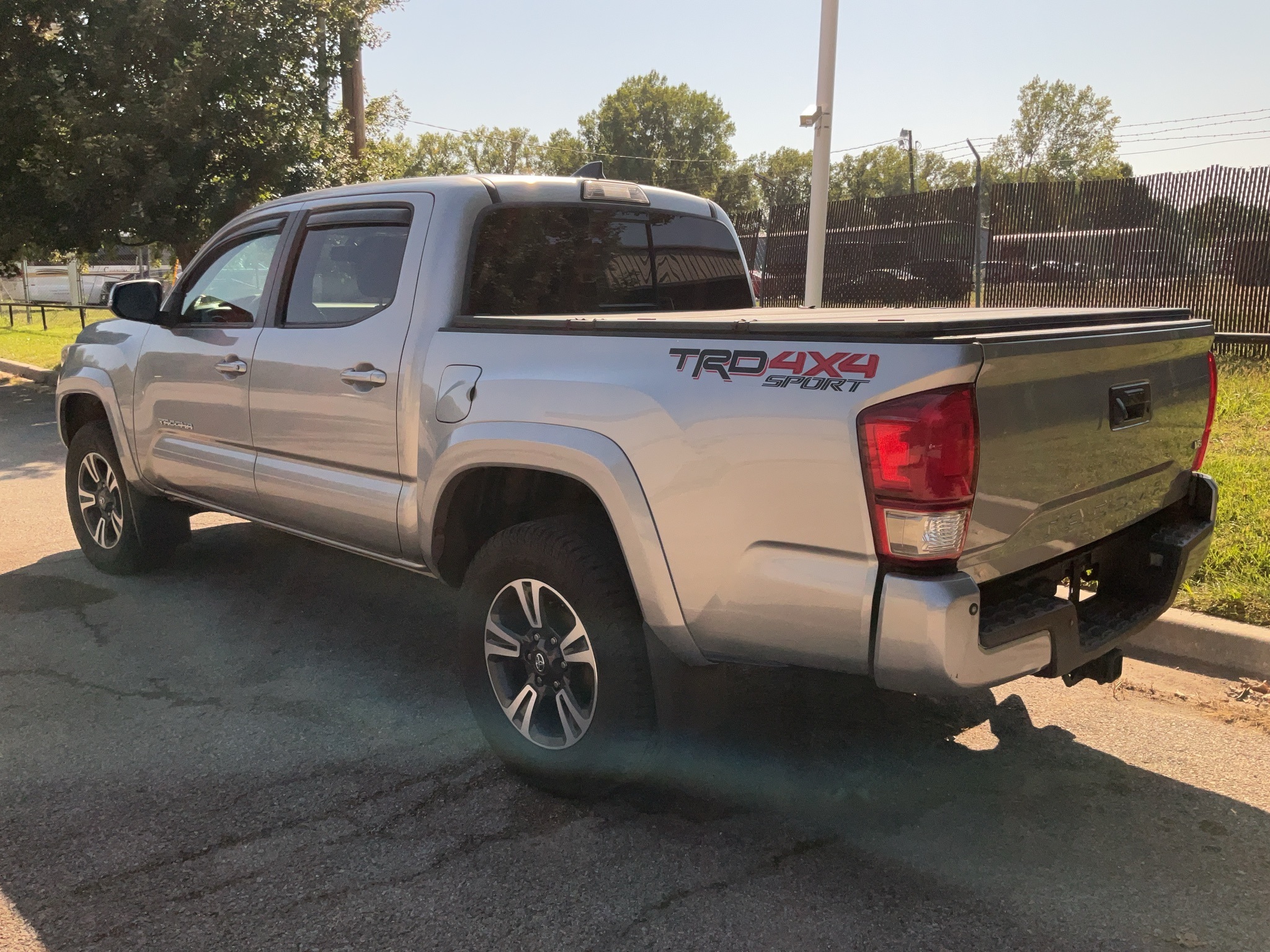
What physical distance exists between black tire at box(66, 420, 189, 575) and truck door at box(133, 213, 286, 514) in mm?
382

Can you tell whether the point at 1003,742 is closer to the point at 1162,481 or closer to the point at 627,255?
the point at 1162,481

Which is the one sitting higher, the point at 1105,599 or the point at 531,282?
the point at 531,282

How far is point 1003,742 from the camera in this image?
3.60m

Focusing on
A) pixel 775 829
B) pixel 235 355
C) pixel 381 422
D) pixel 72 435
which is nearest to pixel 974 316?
pixel 775 829

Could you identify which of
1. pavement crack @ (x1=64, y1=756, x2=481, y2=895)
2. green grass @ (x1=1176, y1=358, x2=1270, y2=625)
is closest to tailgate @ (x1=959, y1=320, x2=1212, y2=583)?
green grass @ (x1=1176, y1=358, x2=1270, y2=625)

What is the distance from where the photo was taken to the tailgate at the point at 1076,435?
96.4 inches

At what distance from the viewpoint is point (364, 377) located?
12.2 feet

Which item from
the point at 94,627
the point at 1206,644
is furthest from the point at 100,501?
the point at 1206,644

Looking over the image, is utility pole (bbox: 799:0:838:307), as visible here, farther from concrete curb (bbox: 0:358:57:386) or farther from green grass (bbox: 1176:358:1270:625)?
concrete curb (bbox: 0:358:57:386)

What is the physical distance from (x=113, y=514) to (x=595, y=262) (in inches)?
127

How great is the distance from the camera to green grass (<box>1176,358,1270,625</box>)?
4.51 metres

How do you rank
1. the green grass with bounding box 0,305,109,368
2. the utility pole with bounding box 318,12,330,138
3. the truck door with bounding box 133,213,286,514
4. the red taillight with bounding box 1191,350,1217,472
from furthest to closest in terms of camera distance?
the green grass with bounding box 0,305,109,368, the utility pole with bounding box 318,12,330,138, the truck door with bounding box 133,213,286,514, the red taillight with bounding box 1191,350,1217,472

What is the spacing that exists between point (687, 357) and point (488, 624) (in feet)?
3.87

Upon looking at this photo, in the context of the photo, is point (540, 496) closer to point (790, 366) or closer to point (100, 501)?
point (790, 366)
